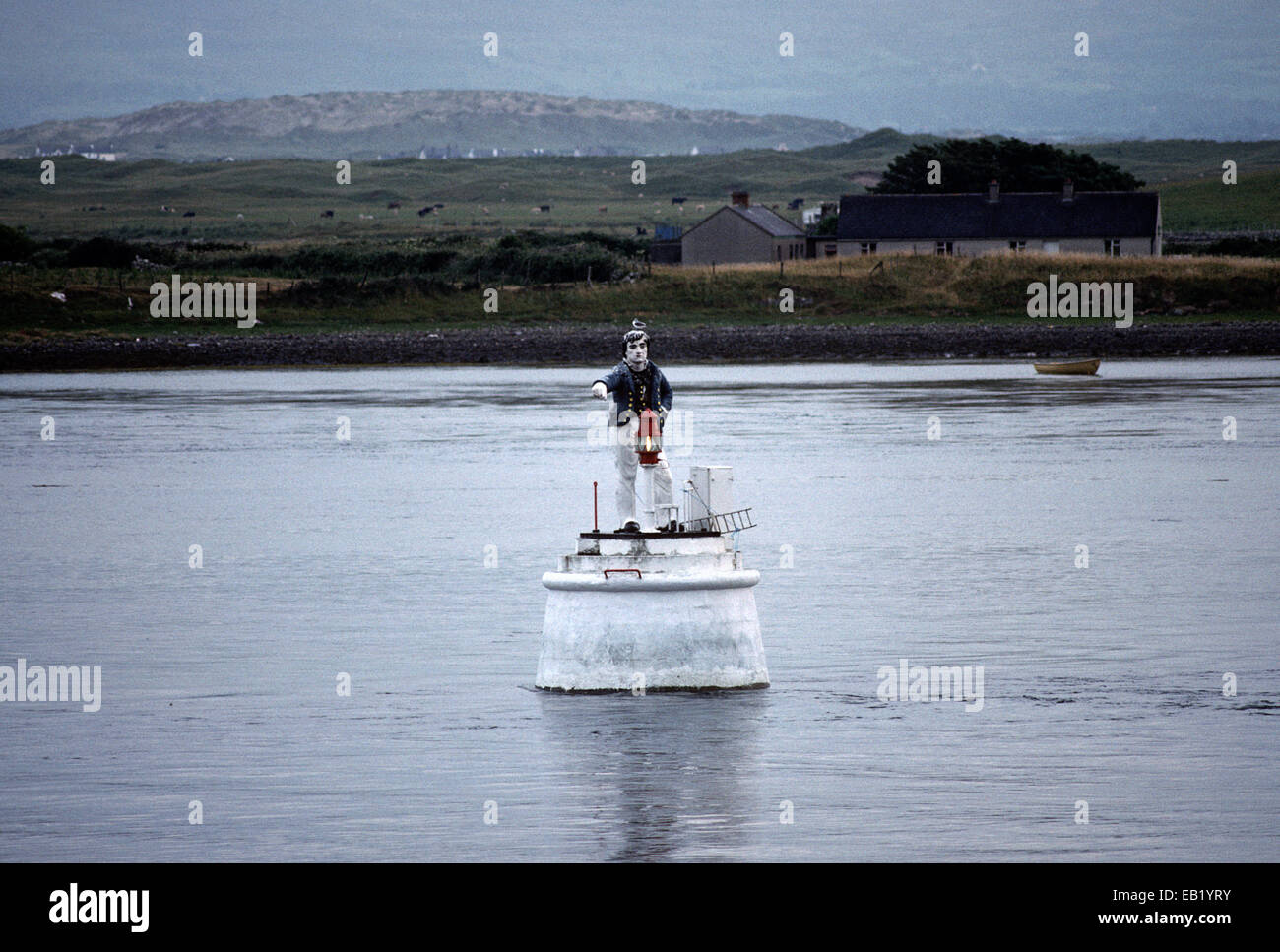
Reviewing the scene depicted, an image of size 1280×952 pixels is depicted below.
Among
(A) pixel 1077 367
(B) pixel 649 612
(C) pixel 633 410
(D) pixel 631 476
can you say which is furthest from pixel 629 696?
(A) pixel 1077 367

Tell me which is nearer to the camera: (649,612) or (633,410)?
(649,612)

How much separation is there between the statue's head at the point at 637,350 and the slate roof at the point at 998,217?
102356 millimetres

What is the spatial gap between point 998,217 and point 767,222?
48.9ft

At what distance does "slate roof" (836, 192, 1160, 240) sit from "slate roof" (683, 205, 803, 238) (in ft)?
16.5

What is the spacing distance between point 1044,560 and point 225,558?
1126cm

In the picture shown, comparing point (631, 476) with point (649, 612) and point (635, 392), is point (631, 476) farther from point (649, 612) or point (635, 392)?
point (649, 612)

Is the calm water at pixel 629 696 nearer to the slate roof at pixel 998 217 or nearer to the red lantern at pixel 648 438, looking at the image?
the red lantern at pixel 648 438

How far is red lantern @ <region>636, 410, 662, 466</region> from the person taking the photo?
15508 millimetres

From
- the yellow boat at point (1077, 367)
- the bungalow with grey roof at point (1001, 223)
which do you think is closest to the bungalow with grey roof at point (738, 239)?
the bungalow with grey roof at point (1001, 223)

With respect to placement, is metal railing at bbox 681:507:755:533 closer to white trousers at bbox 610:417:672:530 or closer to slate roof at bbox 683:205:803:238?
white trousers at bbox 610:417:672:530

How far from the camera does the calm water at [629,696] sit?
12844mm

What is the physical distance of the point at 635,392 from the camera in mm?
15461

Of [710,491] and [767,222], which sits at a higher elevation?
[767,222]

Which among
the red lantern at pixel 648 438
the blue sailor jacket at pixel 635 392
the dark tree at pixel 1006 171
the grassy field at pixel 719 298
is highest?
the dark tree at pixel 1006 171
